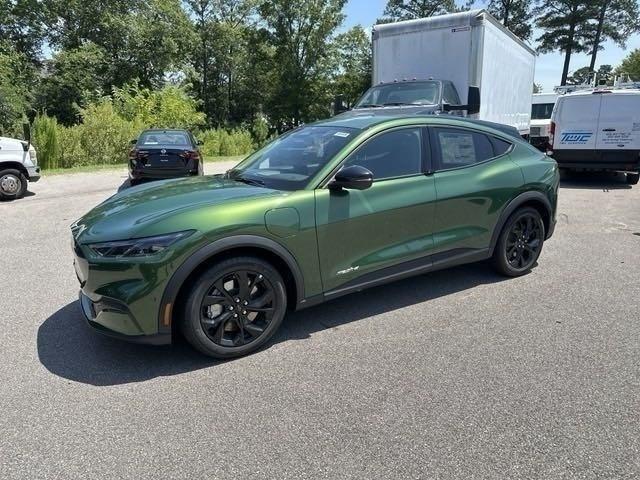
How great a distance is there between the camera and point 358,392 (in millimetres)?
2994

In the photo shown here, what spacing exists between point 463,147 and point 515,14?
41.4 metres

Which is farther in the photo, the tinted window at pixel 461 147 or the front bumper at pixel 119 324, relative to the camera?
the tinted window at pixel 461 147

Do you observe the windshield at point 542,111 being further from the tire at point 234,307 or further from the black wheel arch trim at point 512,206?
the tire at point 234,307

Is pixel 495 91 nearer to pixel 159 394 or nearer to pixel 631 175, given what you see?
pixel 631 175

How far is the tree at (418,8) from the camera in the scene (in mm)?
39281

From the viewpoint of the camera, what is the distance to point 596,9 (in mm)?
37062

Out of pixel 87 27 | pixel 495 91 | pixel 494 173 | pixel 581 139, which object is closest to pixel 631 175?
pixel 581 139

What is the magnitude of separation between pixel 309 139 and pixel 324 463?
275 cm

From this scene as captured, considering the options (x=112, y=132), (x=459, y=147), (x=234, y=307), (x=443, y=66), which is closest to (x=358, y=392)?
(x=234, y=307)

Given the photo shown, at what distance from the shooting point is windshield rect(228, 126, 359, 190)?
3.78 m

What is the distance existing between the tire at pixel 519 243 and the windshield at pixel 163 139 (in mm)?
8793

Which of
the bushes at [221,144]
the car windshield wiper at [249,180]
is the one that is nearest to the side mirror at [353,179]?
the car windshield wiper at [249,180]

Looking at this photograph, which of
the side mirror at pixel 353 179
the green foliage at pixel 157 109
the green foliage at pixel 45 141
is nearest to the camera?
the side mirror at pixel 353 179

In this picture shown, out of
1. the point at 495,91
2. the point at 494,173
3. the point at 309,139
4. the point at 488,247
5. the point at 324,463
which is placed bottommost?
the point at 324,463
